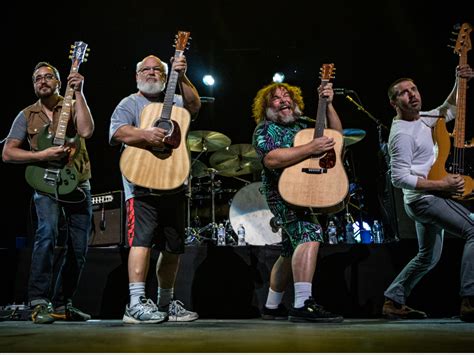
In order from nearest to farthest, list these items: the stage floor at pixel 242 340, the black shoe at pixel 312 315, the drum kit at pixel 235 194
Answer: the stage floor at pixel 242 340 → the black shoe at pixel 312 315 → the drum kit at pixel 235 194

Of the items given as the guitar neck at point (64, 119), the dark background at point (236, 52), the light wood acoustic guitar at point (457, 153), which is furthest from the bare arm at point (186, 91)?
the dark background at point (236, 52)

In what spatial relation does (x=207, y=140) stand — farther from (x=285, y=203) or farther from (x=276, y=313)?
(x=285, y=203)

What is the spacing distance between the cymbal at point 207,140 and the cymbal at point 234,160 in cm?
18

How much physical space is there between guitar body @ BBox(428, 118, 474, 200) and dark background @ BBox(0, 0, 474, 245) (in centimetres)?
404

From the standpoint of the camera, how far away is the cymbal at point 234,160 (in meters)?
8.35

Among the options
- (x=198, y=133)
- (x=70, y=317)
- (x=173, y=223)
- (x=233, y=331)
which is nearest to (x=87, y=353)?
(x=233, y=331)

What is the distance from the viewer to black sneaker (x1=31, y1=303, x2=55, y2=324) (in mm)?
4199

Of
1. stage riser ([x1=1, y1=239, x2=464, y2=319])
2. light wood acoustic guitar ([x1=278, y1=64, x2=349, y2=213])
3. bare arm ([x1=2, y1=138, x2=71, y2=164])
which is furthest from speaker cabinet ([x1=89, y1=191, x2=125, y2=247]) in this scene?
light wood acoustic guitar ([x1=278, y1=64, x2=349, y2=213])

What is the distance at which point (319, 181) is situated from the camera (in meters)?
4.26

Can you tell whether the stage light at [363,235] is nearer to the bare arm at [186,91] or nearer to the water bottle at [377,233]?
the water bottle at [377,233]

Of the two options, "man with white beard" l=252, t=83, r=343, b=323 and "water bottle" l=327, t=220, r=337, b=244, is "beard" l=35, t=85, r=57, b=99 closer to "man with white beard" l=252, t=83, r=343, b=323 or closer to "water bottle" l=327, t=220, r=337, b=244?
"man with white beard" l=252, t=83, r=343, b=323

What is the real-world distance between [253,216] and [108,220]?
242 cm

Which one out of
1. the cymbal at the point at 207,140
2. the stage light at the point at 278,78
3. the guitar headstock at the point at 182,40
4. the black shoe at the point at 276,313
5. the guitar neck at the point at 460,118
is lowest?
the black shoe at the point at 276,313

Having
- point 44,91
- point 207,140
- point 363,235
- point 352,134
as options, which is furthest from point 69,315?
point 352,134
